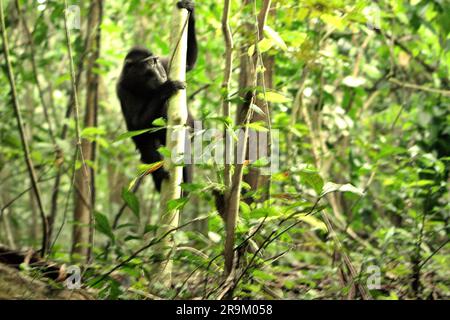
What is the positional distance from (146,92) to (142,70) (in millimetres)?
239

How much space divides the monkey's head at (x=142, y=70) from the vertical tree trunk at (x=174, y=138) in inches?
76.1

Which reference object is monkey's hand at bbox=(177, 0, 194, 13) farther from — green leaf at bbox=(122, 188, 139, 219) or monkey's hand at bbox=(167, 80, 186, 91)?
green leaf at bbox=(122, 188, 139, 219)

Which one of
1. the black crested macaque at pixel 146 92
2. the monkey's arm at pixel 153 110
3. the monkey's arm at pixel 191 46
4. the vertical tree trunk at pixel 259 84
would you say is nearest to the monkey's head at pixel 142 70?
the black crested macaque at pixel 146 92

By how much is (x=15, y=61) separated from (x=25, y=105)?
13.2ft

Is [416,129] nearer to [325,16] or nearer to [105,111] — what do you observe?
[325,16]

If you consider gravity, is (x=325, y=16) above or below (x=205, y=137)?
above

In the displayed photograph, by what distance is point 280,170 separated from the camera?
363 centimetres

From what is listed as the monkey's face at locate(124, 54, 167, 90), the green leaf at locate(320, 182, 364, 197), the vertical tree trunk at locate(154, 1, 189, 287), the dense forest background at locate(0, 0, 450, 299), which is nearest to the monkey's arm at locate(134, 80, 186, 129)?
the monkey's face at locate(124, 54, 167, 90)

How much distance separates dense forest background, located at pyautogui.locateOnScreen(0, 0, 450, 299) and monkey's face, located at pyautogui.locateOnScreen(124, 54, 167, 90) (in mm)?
203

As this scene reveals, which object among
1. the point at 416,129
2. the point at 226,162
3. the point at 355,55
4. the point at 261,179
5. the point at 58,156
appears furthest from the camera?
the point at 355,55

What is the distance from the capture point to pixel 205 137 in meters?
2.76

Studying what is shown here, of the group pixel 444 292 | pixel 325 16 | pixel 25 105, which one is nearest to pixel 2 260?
pixel 325 16

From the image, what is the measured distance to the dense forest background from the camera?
8.79ft
